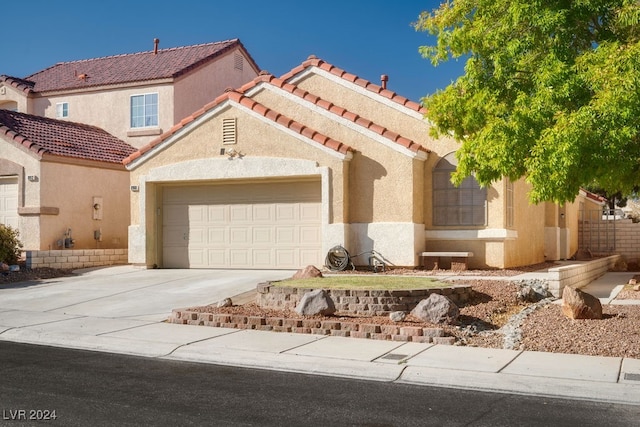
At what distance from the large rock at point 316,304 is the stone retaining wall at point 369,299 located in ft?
1.67

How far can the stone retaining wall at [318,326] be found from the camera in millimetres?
10406

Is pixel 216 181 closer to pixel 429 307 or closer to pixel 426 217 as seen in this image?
pixel 426 217

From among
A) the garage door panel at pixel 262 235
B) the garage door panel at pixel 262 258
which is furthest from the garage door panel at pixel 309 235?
the garage door panel at pixel 262 258

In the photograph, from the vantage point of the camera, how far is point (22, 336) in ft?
37.0

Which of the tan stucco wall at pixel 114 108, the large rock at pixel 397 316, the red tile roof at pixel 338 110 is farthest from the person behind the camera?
the tan stucco wall at pixel 114 108

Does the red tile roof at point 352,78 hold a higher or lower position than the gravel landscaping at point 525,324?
higher

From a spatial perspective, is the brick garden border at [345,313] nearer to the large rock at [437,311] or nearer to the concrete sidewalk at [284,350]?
the concrete sidewalk at [284,350]

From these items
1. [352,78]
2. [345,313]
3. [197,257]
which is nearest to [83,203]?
[197,257]

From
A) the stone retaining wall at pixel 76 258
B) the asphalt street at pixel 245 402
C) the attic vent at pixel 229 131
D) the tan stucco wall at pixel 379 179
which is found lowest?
the asphalt street at pixel 245 402

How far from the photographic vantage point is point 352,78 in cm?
2008

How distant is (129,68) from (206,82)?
3.13 m

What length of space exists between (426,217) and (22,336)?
→ 35.3ft

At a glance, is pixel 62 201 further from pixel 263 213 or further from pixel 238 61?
pixel 238 61

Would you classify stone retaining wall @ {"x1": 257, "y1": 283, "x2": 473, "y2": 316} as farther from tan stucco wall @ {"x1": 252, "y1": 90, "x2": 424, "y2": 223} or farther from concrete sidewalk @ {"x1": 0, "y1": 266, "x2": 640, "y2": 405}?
tan stucco wall @ {"x1": 252, "y1": 90, "x2": 424, "y2": 223}
